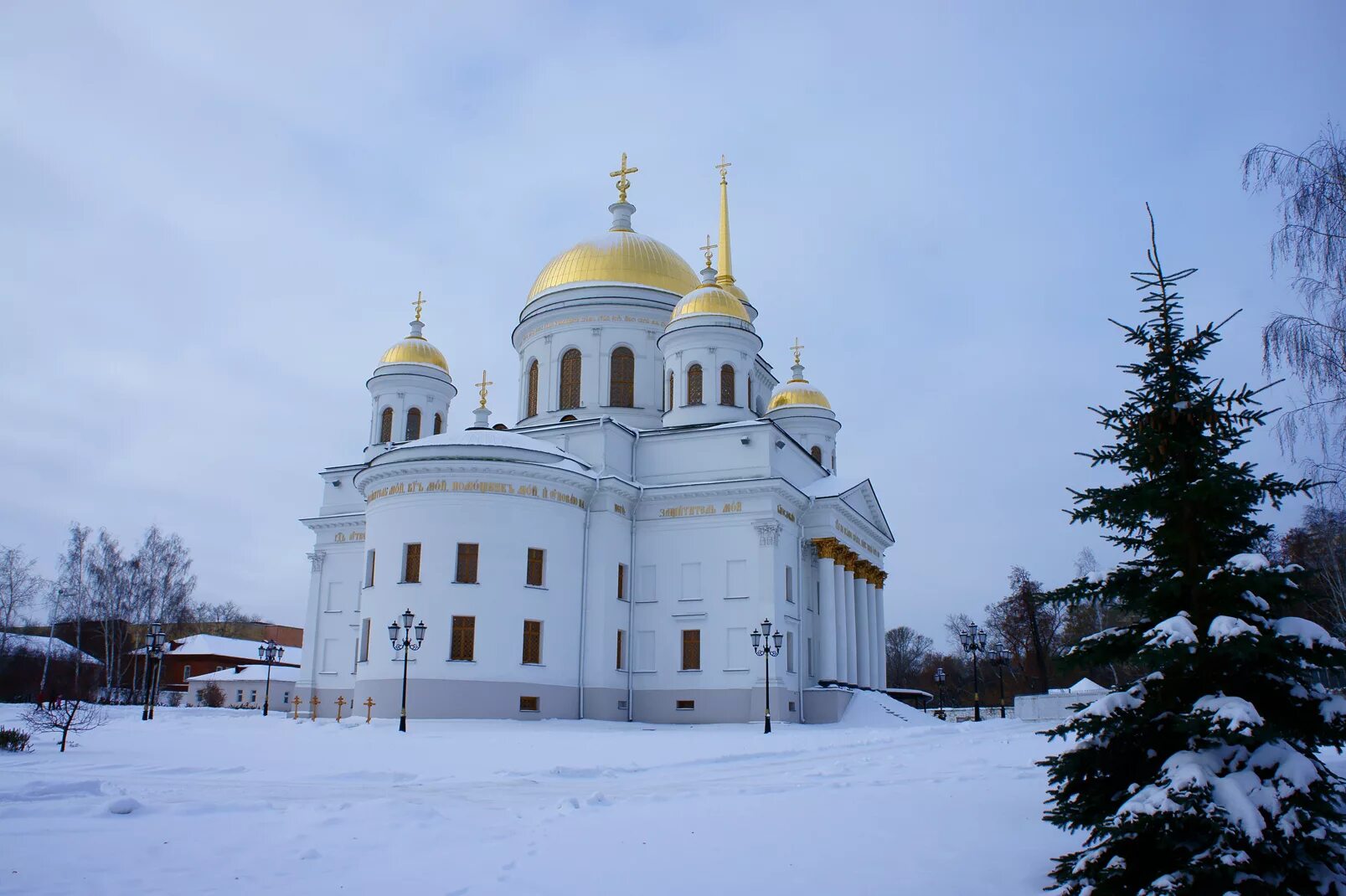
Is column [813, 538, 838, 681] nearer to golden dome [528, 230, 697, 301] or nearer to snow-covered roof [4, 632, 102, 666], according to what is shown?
golden dome [528, 230, 697, 301]

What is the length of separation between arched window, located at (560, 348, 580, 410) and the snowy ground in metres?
23.2

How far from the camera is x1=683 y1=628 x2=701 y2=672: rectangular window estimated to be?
3269 cm

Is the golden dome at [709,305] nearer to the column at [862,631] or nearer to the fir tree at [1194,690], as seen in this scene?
the column at [862,631]

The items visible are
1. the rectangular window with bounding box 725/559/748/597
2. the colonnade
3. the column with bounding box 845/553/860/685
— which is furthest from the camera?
the column with bounding box 845/553/860/685

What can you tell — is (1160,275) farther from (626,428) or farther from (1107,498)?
(626,428)

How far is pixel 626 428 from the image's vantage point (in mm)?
35344

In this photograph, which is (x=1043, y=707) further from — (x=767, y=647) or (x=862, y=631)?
(x=862, y=631)

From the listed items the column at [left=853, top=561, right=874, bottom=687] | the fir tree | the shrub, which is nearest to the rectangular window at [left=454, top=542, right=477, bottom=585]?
the shrub

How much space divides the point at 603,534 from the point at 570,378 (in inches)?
337

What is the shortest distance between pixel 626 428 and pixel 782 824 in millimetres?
26747

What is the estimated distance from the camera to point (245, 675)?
65.8 m

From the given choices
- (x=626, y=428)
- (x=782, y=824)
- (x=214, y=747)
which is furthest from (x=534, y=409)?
(x=782, y=824)

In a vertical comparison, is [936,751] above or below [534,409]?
below

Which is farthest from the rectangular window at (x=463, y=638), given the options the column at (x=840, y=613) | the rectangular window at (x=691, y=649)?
the column at (x=840, y=613)
